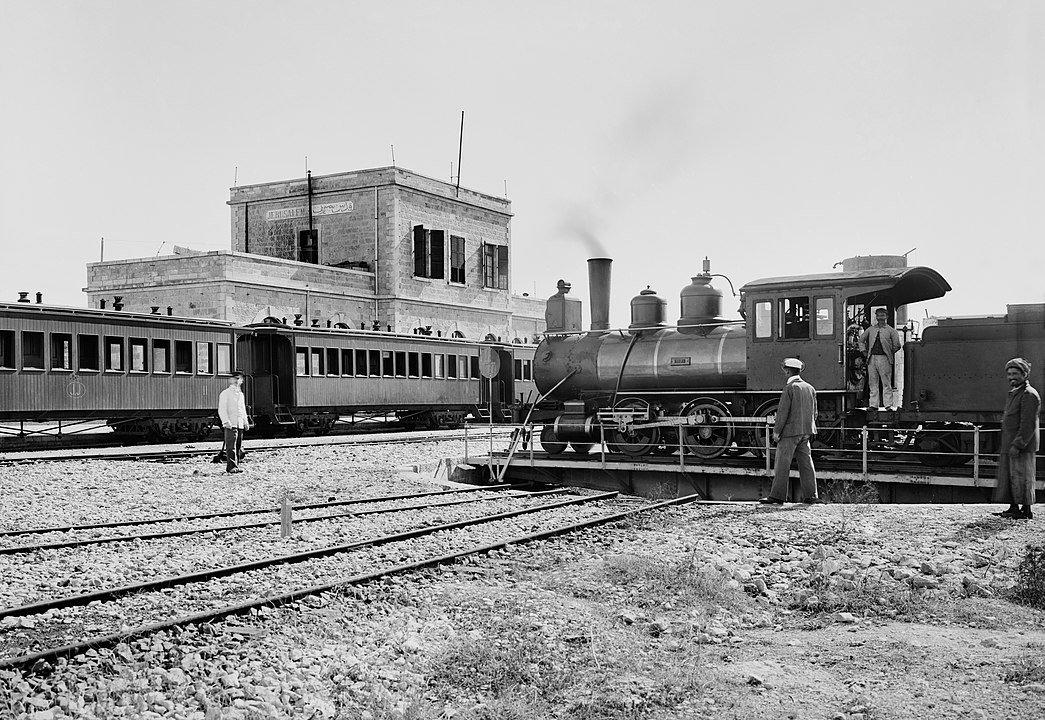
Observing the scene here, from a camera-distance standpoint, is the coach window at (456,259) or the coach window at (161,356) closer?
the coach window at (161,356)

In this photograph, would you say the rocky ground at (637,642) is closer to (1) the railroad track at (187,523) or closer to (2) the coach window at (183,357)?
(1) the railroad track at (187,523)

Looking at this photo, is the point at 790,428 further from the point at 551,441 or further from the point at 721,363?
the point at 551,441

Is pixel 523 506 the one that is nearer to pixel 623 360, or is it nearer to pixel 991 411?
pixel 623 360

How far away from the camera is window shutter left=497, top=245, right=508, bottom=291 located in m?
48.8

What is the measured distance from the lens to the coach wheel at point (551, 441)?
56.2 feet

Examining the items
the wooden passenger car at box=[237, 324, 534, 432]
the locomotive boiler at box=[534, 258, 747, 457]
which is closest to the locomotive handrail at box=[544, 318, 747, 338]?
the locomotive boiler at box=[534, 258, 747, 457]

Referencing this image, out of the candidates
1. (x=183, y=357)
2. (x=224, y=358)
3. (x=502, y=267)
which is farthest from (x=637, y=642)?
(x=502, y=267)

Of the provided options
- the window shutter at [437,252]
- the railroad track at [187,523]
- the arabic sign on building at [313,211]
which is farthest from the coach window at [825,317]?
the arabic sign on building at [313,211]

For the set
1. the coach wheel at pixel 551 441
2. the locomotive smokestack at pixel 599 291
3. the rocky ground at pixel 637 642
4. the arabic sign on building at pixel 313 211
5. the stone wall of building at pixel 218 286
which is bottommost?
the rocky ground at pixel 637 642

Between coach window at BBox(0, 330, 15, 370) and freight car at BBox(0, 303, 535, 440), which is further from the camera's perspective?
freight car at BBox(0, 303, 535, 440)

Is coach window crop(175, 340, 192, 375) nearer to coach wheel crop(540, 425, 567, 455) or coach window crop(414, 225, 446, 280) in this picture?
coach wheel crop(540, 425, 567, 455)

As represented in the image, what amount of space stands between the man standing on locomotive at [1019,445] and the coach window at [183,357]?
18.4 m

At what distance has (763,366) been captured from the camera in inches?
585

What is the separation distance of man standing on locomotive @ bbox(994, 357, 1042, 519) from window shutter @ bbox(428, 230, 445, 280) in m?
35.2
